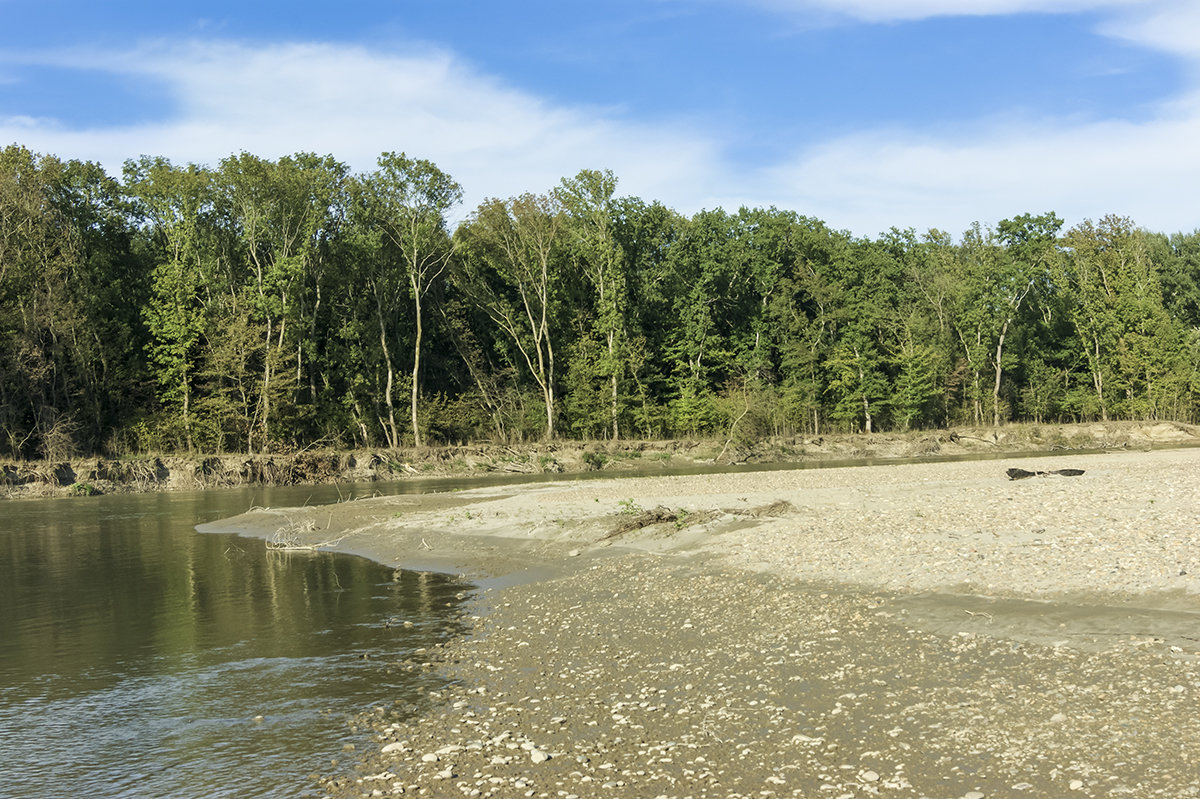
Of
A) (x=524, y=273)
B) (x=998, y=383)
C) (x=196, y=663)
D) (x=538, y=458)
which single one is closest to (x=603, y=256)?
(x=524, y=273)

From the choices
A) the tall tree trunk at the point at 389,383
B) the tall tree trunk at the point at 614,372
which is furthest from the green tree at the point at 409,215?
the tall tree trunk at the point at 614,372

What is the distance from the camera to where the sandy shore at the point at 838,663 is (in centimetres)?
773

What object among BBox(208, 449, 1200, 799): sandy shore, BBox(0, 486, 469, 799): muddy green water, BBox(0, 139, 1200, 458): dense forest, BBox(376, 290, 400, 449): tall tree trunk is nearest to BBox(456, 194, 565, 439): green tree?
BBox(0, 139, 1200, 458): dense forest

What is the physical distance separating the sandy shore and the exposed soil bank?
35.3 metres

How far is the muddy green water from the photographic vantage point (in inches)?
360

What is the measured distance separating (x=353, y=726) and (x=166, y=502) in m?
38.1

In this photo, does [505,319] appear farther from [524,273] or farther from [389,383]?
[389,383]

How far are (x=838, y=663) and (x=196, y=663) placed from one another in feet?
30.0

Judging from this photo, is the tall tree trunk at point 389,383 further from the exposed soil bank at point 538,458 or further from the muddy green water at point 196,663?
the muddy green water at point 196,663

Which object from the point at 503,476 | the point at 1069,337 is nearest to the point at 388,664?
the point at 503,476

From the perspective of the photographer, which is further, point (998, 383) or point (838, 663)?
point (998, 383)

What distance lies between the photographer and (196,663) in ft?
43.2

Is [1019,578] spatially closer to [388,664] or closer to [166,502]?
[388,664]

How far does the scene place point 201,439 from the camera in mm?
58031
